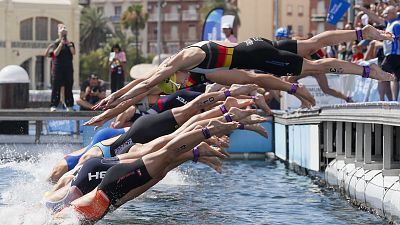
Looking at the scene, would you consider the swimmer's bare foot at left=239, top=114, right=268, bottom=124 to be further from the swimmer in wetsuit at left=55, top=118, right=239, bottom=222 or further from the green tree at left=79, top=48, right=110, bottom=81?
the green tree at left=79, top=48, right=110, bottom=81

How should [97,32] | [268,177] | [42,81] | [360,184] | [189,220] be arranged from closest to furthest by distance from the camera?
1. [189,220]
2. [360,184]
3. [268,177]
4. [42,81]
5. [97,32]

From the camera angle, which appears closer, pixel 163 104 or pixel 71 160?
pixel 71 160

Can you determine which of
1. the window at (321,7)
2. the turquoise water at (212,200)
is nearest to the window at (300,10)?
the window at (321,7)

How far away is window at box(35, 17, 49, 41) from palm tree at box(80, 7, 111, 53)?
34.5 m

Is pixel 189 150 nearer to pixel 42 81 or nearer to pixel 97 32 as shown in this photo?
pixel 42 81

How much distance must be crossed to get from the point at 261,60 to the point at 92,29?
119249 millimetres

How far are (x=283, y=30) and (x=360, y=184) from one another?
7.74 meters

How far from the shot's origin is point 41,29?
316 ft

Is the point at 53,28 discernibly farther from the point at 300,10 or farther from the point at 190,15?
the point at 190,15

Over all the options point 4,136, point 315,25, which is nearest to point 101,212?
point 4,136

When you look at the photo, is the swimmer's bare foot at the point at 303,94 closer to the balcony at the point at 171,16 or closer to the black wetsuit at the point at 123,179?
the black wetsuit at the point at 123,179

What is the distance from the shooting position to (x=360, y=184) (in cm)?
1677

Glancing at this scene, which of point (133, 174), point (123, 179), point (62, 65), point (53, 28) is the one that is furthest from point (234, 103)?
point (53, 28)

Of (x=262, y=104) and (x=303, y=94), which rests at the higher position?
(x=303, y=94)
